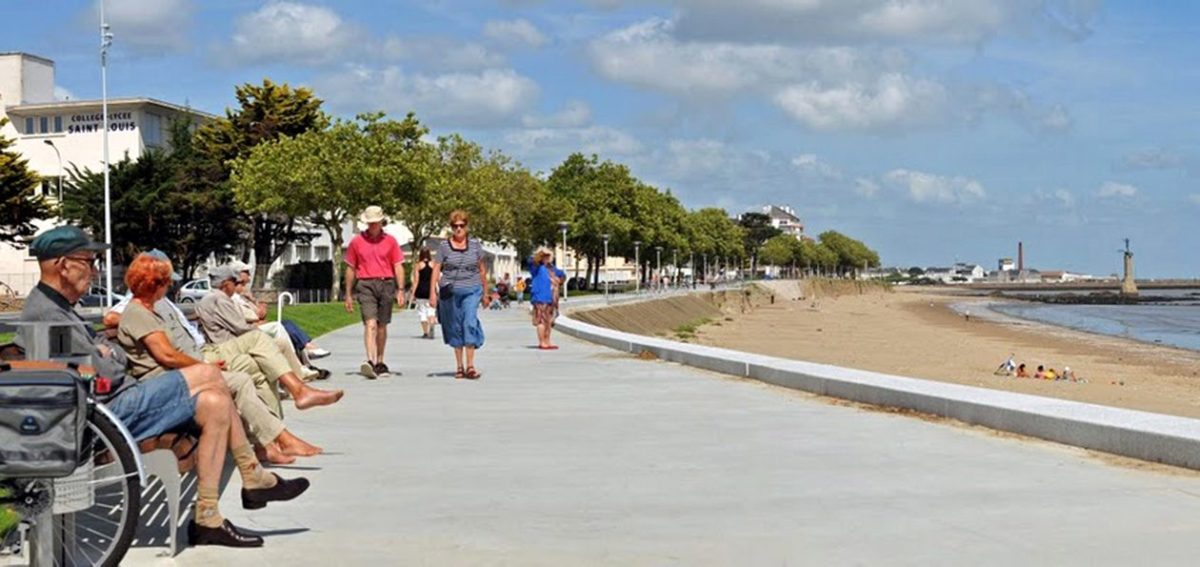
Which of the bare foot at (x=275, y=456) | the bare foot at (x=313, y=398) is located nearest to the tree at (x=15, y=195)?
the bare foot at (x=313, y=398)

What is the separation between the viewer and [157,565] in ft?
16.6

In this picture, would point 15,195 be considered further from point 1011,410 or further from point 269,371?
point 1011,410

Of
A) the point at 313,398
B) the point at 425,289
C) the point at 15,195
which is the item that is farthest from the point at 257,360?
the point at 15,195

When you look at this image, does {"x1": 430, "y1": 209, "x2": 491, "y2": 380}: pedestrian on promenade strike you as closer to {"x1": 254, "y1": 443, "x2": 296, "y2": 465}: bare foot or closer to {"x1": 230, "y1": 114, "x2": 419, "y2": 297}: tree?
{"x1": 254, "y1": 443, "x2": 296, "y2": 465}: bare foot

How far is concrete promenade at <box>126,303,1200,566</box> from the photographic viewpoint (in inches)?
212

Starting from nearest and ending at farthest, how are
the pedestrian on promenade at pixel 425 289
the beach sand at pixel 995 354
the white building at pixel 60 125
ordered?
1. the pedestrian on promenade at pixel 425 289
2. the beach sand at pixel 995 354
3. the white building at pixel 60 125

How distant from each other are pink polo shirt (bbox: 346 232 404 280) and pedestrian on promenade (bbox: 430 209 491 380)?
0.49 meters

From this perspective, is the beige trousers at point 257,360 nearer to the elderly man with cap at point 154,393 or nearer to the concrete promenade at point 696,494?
the concrete promenade at point 696,494

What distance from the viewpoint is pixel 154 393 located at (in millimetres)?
5168

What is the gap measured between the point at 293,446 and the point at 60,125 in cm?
8153

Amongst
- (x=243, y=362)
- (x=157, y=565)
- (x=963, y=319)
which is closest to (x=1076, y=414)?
(x=243, y=362)

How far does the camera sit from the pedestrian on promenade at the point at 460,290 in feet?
45.8

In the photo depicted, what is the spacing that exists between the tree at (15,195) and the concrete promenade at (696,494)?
46.1 meters

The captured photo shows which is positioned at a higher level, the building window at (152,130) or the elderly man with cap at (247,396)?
the building window at (152,130)
